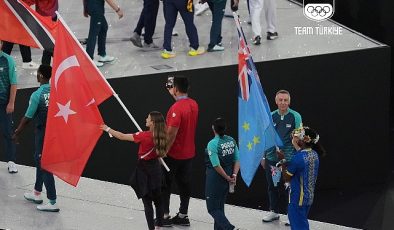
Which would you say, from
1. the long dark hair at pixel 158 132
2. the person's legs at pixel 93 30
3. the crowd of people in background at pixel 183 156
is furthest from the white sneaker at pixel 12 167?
the long dark hair at pixel 158 132

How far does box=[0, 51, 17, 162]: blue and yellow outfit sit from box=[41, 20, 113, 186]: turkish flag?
1.61 metres

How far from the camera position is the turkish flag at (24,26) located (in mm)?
10555

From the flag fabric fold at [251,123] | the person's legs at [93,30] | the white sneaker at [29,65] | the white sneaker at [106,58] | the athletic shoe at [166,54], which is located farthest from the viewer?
the athletic shoe at [166,54]

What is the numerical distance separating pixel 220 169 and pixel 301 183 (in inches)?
29.6

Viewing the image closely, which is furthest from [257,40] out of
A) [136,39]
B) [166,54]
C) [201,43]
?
[136,39]

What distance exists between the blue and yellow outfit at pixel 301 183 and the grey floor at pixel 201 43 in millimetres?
3923

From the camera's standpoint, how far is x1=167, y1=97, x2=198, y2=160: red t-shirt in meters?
10.1

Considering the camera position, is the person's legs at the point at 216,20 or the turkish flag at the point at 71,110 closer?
the turkish flag at the point at 71,110

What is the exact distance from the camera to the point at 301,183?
9641mm

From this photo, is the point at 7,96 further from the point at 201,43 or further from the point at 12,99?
the point at 201,43

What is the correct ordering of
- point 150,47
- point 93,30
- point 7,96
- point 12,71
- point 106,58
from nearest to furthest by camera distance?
point 12,71 → point 7,96 → point 93,30 → point 106,58 → point 150,47

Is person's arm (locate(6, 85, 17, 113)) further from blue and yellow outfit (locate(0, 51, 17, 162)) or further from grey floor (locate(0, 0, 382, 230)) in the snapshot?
grey floor (locate(0, 0, 382, 230))

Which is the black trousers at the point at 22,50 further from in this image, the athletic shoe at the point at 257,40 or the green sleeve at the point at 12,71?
the athletic shoe at the point at 257,40

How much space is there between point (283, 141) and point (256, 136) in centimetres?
40
